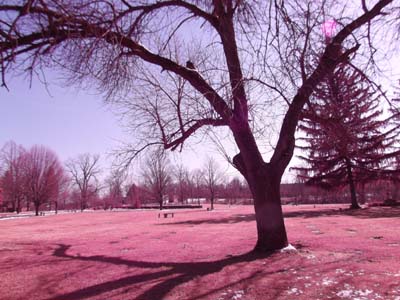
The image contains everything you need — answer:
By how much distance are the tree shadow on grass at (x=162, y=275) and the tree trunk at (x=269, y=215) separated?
388 millimetres

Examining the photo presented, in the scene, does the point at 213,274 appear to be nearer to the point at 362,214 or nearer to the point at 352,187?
the point at 362,214

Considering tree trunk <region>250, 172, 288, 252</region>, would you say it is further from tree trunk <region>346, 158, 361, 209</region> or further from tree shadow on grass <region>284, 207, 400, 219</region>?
tree trunk <region>346, 158, 361, 209</region>

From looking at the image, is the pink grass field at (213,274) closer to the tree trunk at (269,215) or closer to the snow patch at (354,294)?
the snow patch at (354,294)

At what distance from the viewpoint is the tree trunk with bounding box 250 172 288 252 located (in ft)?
28.0

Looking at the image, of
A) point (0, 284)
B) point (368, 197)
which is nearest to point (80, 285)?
point (0, 284)

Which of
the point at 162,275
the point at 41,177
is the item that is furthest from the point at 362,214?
the point at 41,177

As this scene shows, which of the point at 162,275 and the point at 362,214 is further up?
the point at 362,214

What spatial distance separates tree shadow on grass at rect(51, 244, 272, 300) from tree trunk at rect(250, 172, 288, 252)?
39 cm

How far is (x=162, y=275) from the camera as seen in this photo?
271 inches

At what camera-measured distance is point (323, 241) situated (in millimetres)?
10688

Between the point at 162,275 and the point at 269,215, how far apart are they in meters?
2.99

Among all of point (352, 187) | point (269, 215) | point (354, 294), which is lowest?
point (354, 294)

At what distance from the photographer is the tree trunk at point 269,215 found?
852 cm

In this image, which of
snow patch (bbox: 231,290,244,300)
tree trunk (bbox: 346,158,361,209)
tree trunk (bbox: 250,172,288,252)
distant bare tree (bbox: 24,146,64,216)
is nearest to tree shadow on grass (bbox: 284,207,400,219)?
tree trunk (bbox: 346,158,361,209)
